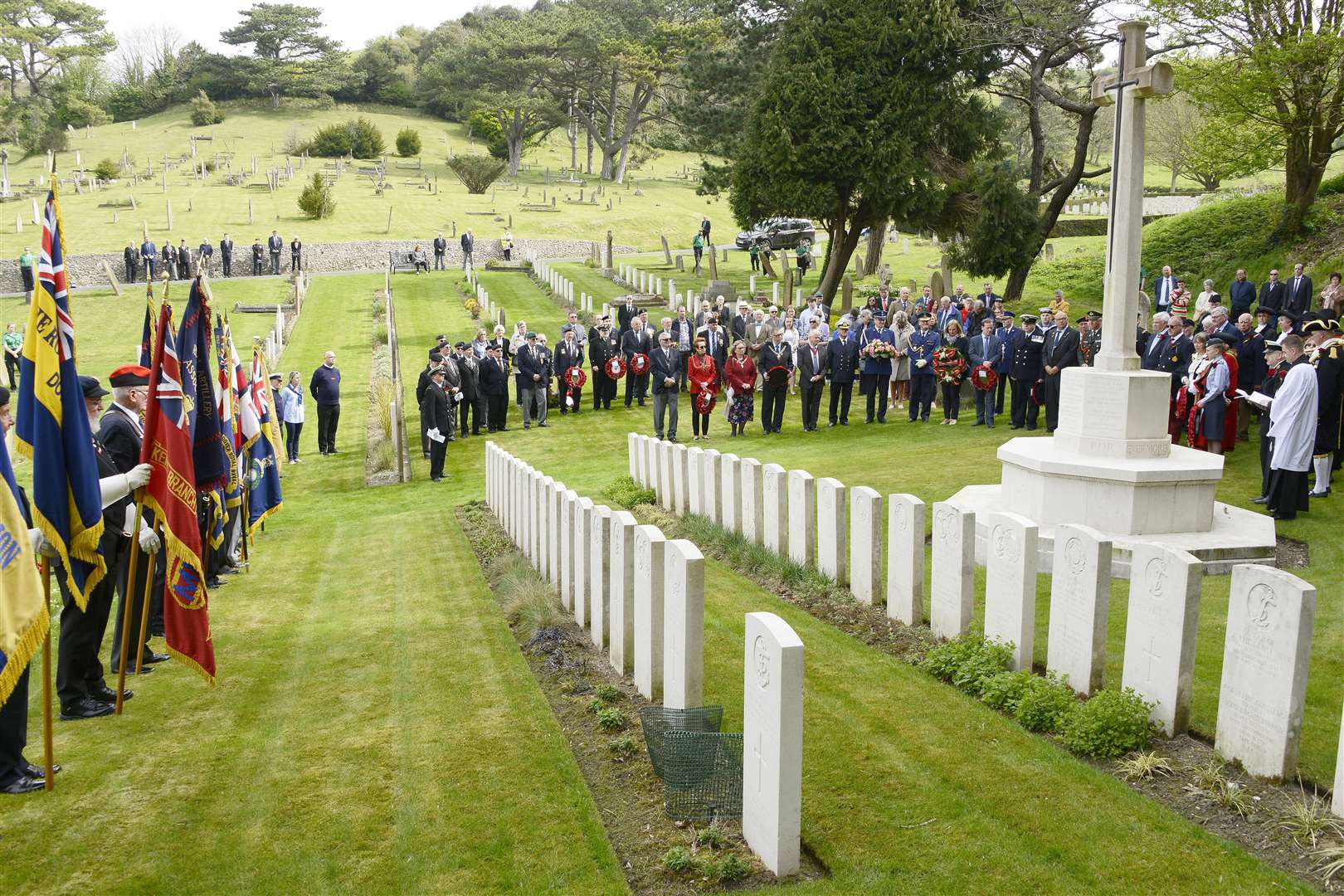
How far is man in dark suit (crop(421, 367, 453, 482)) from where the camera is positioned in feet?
58.7

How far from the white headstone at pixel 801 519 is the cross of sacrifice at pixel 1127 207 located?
336cm

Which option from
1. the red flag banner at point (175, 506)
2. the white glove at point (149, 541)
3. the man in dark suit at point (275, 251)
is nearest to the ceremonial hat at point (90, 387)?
the red flag banner at point (175, 506)

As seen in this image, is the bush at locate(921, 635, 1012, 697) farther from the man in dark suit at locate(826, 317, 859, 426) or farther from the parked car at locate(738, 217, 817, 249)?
the parked car at locate(738, 217, 817, 249)

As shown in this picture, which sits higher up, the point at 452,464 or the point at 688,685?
the point at 688,685

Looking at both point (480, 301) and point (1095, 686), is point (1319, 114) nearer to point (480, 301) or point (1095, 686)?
point (1095, 686)

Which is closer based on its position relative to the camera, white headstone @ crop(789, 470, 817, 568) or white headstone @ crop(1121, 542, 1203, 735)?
white headstone @ crop(1121, 542, 1203, 735)

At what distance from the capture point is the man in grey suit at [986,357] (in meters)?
18.1

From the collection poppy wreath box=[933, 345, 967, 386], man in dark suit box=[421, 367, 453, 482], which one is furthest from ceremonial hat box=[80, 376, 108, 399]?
poppy wreath box=[933, 345, 967, 386]

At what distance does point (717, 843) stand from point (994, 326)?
50.8 feet

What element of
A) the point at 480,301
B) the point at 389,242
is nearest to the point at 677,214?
the point at 389,242

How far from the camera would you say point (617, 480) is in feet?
47.3

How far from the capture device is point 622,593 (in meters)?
7.19

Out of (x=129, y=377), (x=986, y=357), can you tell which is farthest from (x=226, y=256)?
(x=129, y=377)

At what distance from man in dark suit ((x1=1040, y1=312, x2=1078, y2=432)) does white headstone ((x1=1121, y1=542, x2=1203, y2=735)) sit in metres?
10.8
